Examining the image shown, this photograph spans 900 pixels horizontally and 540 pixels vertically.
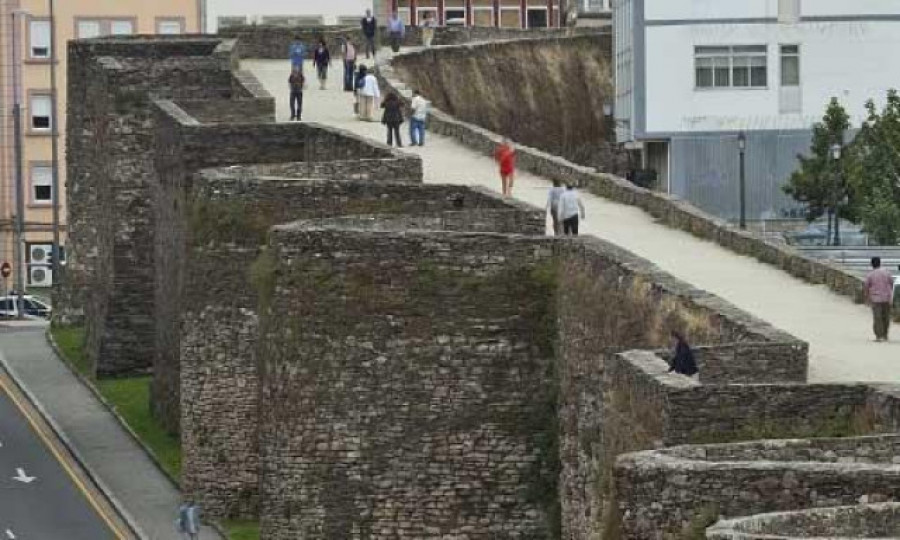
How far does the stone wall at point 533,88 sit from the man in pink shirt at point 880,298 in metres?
51.0

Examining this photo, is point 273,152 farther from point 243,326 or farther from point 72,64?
point 72,64

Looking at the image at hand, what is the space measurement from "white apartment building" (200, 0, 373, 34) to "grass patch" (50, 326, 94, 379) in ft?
156

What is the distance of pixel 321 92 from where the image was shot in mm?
99000

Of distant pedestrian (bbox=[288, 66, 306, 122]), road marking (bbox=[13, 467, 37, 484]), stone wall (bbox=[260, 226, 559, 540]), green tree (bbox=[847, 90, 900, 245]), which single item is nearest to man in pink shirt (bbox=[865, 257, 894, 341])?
stone wall (bbox=[260, 226, 559, 540])

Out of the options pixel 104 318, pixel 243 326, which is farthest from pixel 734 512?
pixel 104 318

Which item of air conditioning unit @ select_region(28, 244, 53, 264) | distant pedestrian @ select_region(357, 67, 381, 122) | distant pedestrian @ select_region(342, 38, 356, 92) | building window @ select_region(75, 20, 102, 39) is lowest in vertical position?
air conditioning unit @ select_region(28, 244, 53, 264)

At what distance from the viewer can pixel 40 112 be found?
162m

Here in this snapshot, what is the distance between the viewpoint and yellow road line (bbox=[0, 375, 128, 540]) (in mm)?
76438

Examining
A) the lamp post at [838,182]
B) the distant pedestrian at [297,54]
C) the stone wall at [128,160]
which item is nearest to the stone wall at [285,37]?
the distant pedestrian at [297,54]

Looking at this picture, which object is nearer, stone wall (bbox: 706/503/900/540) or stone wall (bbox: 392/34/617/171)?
stone wall (bbox: 706/503/900/540)

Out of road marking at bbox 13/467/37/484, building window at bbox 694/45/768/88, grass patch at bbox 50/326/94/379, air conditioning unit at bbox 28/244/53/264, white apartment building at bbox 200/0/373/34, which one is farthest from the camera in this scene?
air conditioning unit at bbox 28/244/53/264

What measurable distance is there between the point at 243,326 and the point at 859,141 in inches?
1270

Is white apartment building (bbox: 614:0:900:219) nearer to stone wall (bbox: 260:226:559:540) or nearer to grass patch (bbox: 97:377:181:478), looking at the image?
grass patch (bbox: 97:377:181:478)

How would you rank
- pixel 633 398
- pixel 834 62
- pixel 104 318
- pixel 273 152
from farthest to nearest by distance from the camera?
pixel 834 62
pixel 104 318
pixel 273 152
pixel 633 398
